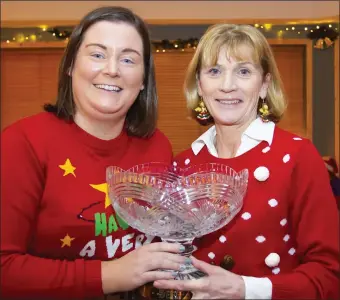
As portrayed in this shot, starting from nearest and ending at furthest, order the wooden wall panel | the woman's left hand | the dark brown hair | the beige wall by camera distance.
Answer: the woman's left hand < the dark brown hair < the wooden wall panel < the beige wall

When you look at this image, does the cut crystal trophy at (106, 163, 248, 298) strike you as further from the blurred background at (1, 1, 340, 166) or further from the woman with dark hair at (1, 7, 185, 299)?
the blurred background at (1, 1, 340, 166)

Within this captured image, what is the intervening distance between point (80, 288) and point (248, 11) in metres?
2.04

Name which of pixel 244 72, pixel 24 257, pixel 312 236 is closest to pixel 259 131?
pixel 244 72

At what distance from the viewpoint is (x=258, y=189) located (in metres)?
0.87

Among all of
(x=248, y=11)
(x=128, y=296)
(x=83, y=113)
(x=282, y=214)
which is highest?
(x=248, y=11)

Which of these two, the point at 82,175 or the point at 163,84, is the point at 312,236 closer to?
the point at 82,175

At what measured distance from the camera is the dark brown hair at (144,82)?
2.87ft

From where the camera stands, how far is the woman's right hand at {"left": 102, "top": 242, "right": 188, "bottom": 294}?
761 mm

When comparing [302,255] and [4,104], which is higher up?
[4,104]

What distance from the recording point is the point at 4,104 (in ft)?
4.67

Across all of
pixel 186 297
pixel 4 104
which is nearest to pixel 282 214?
pixel 186 297

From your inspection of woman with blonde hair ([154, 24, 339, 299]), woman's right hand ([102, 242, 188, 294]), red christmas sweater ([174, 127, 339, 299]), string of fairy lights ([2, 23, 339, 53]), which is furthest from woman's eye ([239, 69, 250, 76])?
string of fairy lights ([2, 23, 339, 53])

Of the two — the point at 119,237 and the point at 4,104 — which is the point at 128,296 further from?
the point at 4,104

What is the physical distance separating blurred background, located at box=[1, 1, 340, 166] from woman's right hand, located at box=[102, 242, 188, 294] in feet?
1.07
